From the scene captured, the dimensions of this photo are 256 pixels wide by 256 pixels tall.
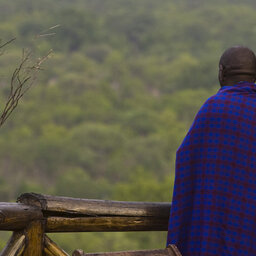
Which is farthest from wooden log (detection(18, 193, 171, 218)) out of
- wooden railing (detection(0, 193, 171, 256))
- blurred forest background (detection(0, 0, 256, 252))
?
→ blurred forest background (detection(0, 0, 256, 252))

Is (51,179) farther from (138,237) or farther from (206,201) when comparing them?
(206,201)

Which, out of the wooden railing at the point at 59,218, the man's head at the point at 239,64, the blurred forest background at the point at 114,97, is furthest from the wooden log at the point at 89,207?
the blurred forest background at the point at 114,97

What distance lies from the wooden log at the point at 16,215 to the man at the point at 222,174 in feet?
1.61

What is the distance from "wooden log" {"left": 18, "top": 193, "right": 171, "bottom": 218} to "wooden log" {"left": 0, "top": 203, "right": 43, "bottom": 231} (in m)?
0.04

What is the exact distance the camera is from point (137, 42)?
246 ft

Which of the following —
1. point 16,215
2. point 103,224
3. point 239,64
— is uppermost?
point 239,64

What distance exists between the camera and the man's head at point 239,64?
96.3 inches

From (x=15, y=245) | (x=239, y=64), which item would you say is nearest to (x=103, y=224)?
(x=15, y=245)

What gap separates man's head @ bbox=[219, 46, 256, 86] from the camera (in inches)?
96.3

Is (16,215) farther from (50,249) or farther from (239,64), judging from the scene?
(239,64)

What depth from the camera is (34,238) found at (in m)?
2.38

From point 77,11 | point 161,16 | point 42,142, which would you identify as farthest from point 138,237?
point 161,16

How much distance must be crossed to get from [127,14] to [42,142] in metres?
35.0

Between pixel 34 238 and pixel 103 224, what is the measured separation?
30 centimetres
